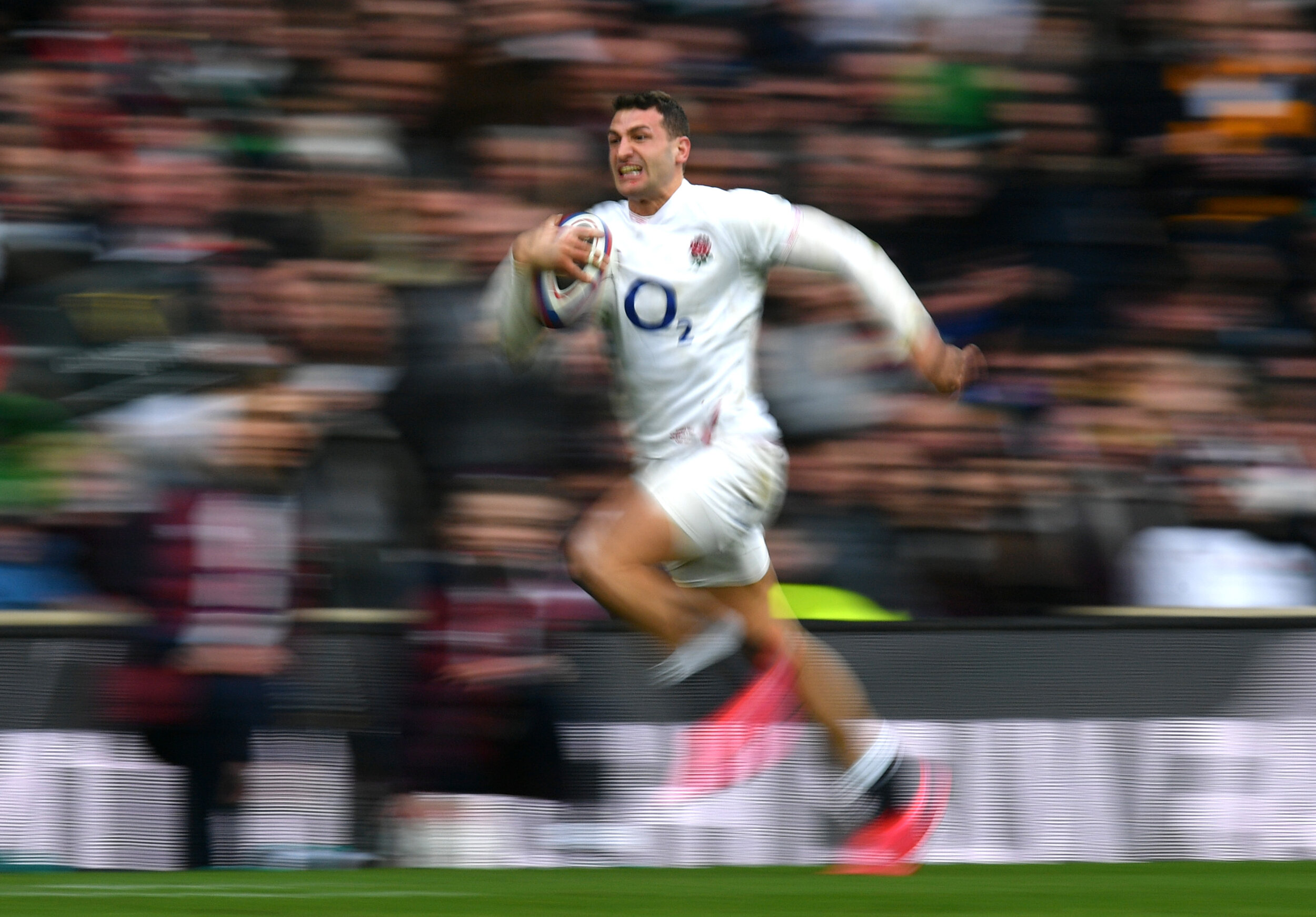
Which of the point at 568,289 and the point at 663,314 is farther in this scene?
the point at 663,314

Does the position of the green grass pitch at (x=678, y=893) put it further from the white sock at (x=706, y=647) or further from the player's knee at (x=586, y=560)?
the player's knee at (x=586, y=560)

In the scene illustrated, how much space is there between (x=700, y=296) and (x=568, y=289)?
0.34 m

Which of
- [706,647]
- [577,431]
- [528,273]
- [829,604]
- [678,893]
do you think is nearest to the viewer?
[678,893]

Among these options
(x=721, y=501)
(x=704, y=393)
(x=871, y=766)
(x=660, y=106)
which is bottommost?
(x=871, y=766)

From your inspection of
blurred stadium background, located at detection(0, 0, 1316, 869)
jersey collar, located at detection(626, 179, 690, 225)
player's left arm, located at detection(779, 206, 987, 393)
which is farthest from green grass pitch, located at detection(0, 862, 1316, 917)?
jersey collar, located at detection(626, 179, 690, 225)

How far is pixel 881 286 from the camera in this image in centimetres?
417

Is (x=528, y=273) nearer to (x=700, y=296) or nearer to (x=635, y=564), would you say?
(x=700, y=296)

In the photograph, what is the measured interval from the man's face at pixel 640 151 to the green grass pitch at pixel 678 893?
1.63 m

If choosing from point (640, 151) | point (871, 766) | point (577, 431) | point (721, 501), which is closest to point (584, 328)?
point (577, 431)

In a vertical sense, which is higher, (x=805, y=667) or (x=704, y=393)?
(x=704, y=393)

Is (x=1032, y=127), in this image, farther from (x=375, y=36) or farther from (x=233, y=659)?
(x=233, y=659)

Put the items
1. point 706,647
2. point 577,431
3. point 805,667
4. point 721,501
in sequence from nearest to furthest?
point 721,501 < point 805,667 < point 706,647 < point 577,431

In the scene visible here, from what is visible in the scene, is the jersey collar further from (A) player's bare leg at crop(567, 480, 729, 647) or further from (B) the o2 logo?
(A) player's bare leg at crop(567, 480, 729, 647)

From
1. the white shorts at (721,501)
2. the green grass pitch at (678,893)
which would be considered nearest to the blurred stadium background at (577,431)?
the green grass pitch at (678,893)
